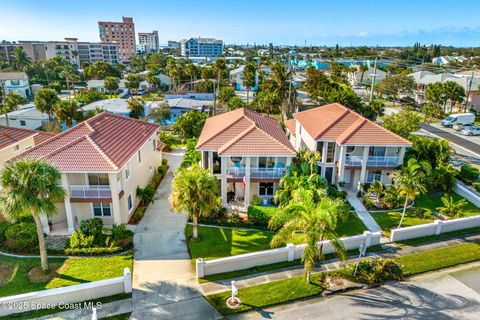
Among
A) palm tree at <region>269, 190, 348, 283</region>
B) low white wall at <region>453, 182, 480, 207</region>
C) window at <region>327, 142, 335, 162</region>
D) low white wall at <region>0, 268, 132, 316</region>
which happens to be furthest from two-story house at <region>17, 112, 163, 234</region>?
low white wall at <region>453, 182, 480, 207</region>

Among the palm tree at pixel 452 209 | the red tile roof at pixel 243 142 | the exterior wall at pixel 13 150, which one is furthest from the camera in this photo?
the exterior wall at pixel 13 150

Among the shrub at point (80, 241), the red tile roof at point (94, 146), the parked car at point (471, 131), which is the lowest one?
the shrub at point (80, 241)

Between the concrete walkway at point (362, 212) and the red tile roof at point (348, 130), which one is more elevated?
the red tile roof at point (348, 130)

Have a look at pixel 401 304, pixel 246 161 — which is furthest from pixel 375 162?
pixel 401 304

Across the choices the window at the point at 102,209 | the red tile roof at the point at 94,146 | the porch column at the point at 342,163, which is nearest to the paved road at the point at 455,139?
the porch column at the point at 342,163

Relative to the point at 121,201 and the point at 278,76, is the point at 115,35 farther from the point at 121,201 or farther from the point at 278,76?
the point at 121,201

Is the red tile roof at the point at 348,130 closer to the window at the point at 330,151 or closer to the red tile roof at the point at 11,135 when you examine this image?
the window at the point at 330,151

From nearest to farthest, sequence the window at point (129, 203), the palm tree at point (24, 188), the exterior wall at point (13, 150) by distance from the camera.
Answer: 1. the palm tree at point (24, 188)
2. the window at point (129, 203)
3. the exterior wall at point (13, 150)

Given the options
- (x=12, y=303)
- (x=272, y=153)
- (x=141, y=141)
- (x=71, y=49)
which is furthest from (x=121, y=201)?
(x=71, y=49)
